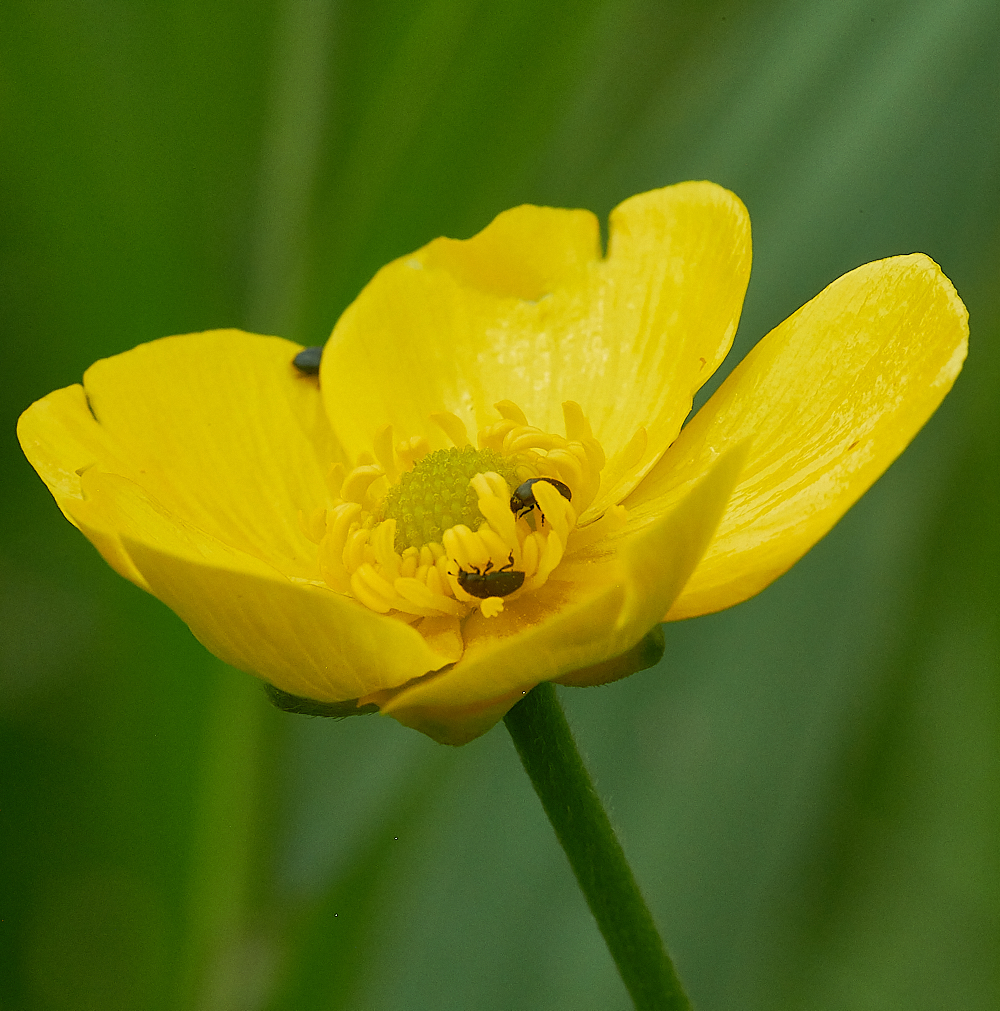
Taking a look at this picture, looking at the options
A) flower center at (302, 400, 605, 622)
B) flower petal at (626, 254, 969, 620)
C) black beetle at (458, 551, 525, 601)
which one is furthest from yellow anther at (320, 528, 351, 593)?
flower petal at (626, 254, 969, 620)

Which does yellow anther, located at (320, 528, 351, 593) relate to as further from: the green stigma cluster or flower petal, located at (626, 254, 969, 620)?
flower petal, located at (626, 254, 969, 620)

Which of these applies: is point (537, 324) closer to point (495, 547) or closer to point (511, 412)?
point (511, 412)

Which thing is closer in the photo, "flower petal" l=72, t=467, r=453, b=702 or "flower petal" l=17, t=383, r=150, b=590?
"flower petal" l=72, t=467, r=453, b=702

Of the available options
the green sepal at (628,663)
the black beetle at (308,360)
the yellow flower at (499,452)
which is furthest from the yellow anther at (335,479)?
the green sepal at (628,663)

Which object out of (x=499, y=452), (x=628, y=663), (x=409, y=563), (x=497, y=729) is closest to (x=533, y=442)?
(x=499, y=452)

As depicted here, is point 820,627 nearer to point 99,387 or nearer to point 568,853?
point 568,853
